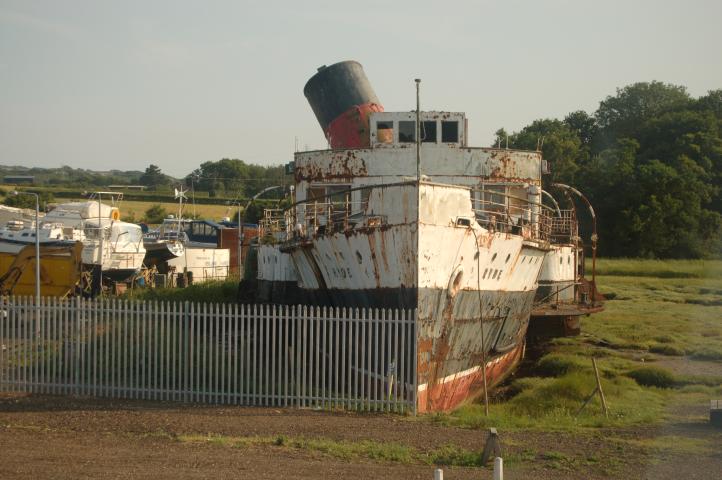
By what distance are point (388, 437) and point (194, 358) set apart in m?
5.19

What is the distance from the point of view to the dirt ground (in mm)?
11156

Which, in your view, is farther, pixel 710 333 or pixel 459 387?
pixel 710 333

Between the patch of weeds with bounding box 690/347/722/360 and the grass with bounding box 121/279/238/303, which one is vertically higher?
the grass with bounding box 121/279/238/303

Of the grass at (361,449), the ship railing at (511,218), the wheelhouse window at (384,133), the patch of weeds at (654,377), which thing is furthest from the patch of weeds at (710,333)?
the grass at (361,449)

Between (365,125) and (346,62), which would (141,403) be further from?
(346,62)

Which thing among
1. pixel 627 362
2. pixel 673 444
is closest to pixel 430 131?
pixel 627 362

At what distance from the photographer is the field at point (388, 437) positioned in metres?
11.3

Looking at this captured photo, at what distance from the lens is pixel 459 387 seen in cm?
1791

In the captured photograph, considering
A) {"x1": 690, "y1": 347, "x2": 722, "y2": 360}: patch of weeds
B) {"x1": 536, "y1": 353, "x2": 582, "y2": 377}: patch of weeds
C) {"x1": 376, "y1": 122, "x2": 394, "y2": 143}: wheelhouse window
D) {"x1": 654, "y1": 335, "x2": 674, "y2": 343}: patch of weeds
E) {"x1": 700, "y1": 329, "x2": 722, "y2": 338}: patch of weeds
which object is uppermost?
{"x1": 376, "y1": 122, "x2": 394, "y2": 143}: wheelhouse window

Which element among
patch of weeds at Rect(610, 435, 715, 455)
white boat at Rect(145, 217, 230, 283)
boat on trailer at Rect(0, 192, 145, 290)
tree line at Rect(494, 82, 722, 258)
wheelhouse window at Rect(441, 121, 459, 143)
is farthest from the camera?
tree line at Rect(494, 82, 722, 258)

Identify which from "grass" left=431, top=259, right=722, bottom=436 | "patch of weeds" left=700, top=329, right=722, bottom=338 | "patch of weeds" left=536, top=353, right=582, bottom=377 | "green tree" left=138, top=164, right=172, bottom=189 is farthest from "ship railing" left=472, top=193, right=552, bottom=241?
"green tree" left=138, top=164, right=172, bottom=189

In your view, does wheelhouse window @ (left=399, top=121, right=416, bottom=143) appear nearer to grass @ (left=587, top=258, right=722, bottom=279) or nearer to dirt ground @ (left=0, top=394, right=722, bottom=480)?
dirt ground @ (left=0, top=394, right=722, bottom=480)

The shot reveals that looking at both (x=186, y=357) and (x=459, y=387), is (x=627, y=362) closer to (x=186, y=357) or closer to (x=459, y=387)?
(x=459, y=387)

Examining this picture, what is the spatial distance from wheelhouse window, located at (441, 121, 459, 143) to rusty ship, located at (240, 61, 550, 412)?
27 mm
